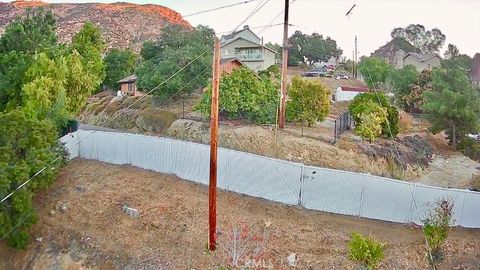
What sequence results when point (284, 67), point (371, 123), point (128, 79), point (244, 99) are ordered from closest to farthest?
1. point (371, 123)
2. point (284, 67)
3. point (244, 99)
4. point (128, 79)

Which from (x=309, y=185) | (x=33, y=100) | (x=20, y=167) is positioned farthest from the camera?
(x=33, y=100)

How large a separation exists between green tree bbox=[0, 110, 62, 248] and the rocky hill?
73573 mm

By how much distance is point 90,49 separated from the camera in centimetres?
3002

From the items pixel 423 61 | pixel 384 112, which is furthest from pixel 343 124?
pixel 423 61

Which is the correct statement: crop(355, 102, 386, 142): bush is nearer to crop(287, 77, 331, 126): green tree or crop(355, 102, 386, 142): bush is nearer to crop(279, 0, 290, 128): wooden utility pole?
crop(287, 77, 331, 126): green tree

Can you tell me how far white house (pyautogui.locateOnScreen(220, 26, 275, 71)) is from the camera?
4166cm

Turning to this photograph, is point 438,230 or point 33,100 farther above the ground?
point 33,100

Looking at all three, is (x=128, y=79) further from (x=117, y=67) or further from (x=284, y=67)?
(x=284, y=67)

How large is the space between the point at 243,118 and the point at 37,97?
33.3ft

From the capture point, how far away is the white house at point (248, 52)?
41656mm

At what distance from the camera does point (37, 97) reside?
21109 mm

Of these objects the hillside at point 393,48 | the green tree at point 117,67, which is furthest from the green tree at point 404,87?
the hillside at point 393,48

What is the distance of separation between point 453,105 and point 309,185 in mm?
13270

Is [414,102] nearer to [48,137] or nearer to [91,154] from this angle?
[91,154]
